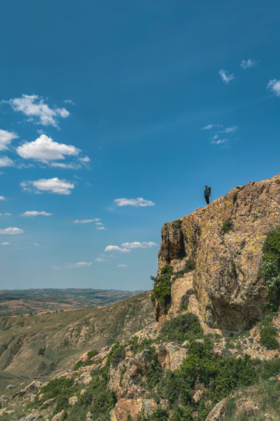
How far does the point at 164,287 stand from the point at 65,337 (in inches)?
2645

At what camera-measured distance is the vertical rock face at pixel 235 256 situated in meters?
13.6

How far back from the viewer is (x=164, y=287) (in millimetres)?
22453

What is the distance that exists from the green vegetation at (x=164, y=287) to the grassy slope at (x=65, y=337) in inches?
2002

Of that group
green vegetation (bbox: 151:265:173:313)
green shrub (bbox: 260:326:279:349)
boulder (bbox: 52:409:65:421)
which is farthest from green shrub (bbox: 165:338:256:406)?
boulder (bbox: 52:409:65:421)

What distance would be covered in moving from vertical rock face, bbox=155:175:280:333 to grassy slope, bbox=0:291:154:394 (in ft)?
192

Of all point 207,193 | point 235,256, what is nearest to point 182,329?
point 235,256

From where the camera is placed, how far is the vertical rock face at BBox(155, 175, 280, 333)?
13625 mm

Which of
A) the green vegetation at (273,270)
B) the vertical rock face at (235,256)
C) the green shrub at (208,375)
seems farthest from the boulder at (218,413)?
the green vegetation at (273,270)

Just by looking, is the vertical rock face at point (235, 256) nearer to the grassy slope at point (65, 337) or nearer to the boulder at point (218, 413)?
the boulder at point (218, 413)

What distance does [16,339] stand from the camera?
78.8m

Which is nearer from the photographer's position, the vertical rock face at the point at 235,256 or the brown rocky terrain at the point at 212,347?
the brown rocky terrain at the point at 212,347

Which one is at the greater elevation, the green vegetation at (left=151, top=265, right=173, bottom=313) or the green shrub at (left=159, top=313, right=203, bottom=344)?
the green vegetation at (left=151, top=265, right=173, bottom=313)

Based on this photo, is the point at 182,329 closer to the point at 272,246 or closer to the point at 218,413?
the point at 218,413

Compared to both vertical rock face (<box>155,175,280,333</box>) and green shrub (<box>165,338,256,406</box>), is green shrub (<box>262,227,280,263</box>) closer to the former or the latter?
vertical rock face (<box>155,175,280,333</box>)
